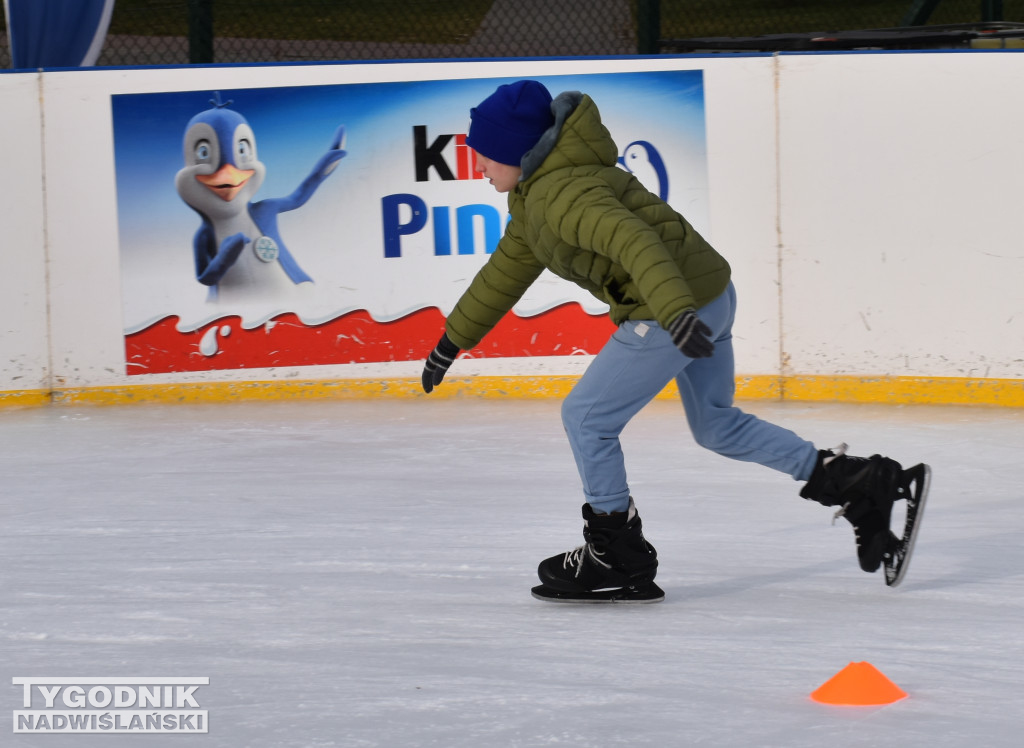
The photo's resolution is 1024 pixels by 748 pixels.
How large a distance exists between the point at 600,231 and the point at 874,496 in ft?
2.95

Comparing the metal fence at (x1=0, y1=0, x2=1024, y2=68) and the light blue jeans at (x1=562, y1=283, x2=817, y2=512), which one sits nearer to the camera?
the light blue jeans at (x1=562, y1=283, x2=817, y2=512)

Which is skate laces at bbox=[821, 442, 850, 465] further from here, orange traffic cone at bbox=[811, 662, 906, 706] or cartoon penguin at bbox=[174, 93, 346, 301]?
cartoon penguin at bbox=[174, 93, 346, 301]

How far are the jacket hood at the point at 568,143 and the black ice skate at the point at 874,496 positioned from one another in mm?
846

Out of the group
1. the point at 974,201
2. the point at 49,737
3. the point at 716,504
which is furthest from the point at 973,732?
the point at 974,201

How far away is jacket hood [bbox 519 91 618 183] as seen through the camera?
2.72 metres

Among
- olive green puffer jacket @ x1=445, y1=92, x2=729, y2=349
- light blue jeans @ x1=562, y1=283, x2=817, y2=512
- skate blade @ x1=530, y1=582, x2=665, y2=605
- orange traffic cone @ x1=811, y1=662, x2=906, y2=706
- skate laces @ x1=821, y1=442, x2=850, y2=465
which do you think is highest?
olive green puffer jacket @ x1=445, y1=92, x2=729, y2=349

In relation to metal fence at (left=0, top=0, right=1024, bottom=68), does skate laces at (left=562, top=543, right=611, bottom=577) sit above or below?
below

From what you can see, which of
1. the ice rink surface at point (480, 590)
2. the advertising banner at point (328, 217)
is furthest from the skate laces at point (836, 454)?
the advertising banner at point (328, 217)

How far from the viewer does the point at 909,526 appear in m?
2.97

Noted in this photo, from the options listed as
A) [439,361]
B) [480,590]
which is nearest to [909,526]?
[480,590]

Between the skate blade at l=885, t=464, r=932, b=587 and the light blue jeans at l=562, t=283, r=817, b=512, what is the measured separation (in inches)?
9.2

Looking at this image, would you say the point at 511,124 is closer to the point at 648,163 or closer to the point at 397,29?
the point at 648,163

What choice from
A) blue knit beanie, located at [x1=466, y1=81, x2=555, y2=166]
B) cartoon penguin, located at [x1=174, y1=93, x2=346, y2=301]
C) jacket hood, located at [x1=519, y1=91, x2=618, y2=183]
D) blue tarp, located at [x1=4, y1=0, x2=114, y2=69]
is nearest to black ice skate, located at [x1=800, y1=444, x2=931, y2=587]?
jacket hood, located at [x1=519, y1=91, x2=618, y2=183]

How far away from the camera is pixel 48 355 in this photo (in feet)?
18.2
